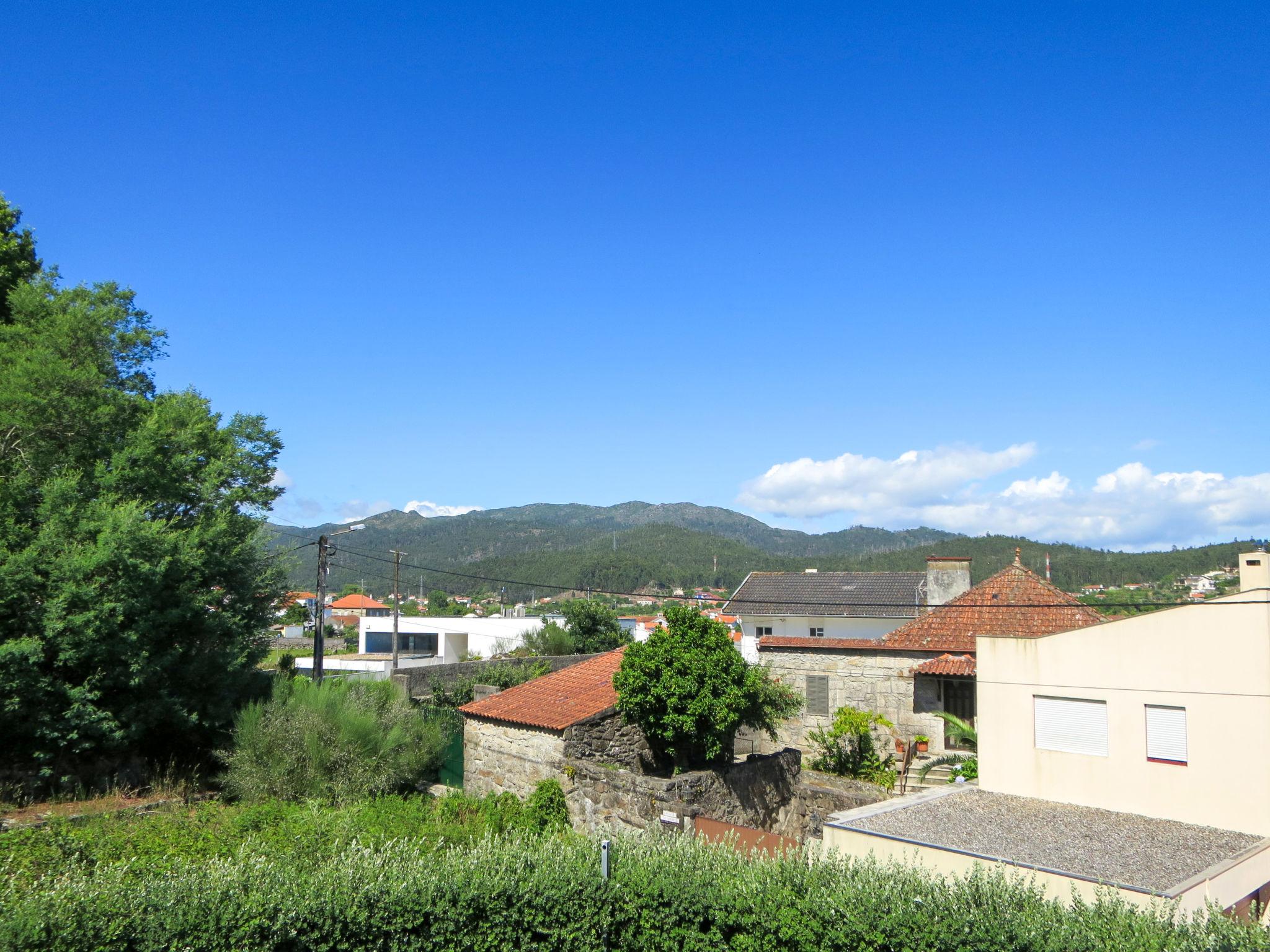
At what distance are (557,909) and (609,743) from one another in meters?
7.10

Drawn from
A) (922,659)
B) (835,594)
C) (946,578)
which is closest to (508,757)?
(922,659)

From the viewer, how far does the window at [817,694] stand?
70.1 feet

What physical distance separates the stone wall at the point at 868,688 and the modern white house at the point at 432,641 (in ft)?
73.9

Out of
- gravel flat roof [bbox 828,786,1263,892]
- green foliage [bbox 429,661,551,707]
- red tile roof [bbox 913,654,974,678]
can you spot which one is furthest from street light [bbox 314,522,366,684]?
gravel flat roof [bbox 828,786,1263,892]

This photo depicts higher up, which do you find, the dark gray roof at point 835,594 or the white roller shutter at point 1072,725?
the dark gray roof at point 835,594

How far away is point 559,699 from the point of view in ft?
52.7

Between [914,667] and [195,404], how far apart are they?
61.0 ft

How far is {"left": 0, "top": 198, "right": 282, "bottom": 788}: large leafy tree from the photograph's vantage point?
41.4 feet

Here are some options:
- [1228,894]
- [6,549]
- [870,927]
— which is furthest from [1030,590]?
[6,549]

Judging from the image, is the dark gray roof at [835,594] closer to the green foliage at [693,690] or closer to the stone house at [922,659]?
the stone house at [922,659]

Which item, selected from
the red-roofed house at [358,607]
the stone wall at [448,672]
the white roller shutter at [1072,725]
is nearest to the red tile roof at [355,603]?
the red-roofed house at [358,607]

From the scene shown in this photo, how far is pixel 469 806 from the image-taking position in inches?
555

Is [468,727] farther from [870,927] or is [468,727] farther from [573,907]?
[870,927]

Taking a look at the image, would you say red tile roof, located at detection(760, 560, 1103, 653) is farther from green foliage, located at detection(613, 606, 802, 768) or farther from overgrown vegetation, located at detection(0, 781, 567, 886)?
overgrown vegetation, located at detection(0, 781, 567, 886)
